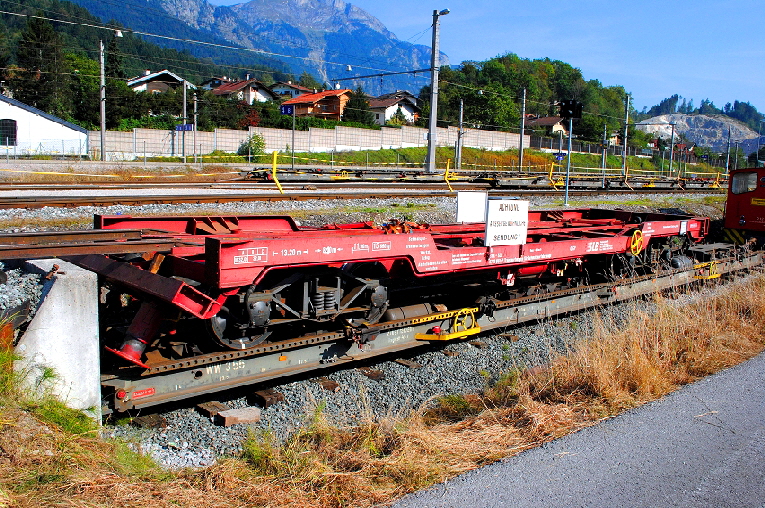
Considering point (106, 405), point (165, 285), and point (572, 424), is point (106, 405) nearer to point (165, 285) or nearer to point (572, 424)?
point (165, 285)

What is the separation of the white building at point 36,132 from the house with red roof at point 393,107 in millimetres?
44322

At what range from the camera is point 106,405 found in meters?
4.84

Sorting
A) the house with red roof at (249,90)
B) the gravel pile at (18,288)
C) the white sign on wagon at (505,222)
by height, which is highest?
the house with red roof at (249,90)

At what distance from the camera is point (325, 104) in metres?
80.8

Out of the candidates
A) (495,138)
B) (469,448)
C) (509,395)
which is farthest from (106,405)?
(495,138)

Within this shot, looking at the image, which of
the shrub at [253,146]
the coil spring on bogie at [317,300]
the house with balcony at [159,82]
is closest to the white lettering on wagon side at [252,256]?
the coil spring on bogie at [317,300]

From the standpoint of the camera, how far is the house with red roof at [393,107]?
8738cm

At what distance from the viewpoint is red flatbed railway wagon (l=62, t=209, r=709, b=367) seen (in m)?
5.11

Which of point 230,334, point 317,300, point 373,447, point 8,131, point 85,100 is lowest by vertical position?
point 373,447

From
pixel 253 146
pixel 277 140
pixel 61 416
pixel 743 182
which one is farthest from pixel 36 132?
pixel 61 416

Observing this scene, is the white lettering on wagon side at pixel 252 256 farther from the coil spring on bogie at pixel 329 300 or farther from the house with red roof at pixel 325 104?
the house with red roof at pixel 325 104

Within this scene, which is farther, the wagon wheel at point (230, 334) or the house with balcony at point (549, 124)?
the house with balcony at point (549, 124)

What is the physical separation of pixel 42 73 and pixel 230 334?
71.3 meters

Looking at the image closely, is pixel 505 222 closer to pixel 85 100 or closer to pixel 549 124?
pixel 85 100
